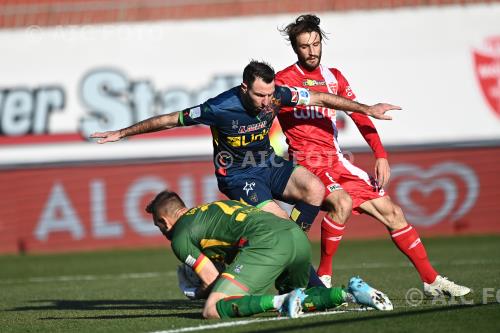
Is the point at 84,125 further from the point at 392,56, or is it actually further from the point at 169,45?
the point at 392,56

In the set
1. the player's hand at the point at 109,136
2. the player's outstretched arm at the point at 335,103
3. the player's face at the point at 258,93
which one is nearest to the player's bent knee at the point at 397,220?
the player's outstretched arm at the point at 335,103

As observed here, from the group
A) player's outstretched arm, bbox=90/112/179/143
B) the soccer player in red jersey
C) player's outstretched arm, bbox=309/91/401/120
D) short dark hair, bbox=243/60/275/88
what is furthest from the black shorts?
short dark hair, bbox=243/60/275/88

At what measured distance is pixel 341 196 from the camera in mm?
9758

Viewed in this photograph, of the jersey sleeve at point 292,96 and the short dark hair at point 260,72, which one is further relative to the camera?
the jersey sleeve at point 292,96

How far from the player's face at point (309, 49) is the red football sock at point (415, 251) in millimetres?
2100

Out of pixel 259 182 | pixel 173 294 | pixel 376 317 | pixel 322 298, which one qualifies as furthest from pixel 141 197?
pixel 376 317

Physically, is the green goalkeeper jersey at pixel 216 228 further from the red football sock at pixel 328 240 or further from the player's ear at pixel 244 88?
the red football sock at pixel 328 240

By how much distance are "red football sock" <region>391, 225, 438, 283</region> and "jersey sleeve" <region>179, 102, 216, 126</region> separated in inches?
97.5

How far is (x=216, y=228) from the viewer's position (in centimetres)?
792

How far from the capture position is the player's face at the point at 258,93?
8719 mm

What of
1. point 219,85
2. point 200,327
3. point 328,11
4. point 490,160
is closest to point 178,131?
point 219,85

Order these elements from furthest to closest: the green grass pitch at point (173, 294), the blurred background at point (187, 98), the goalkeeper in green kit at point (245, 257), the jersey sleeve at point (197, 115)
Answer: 1. the blurred background at point (187, 98)
2. the jersey sleeve at point (197, 115)
3. the goalkeeper in green kit at point (245, 257)
4. the green grass pitch at point (173, 294)

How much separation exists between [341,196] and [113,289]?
4362 millimetres

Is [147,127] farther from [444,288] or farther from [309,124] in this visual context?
[444,288]
